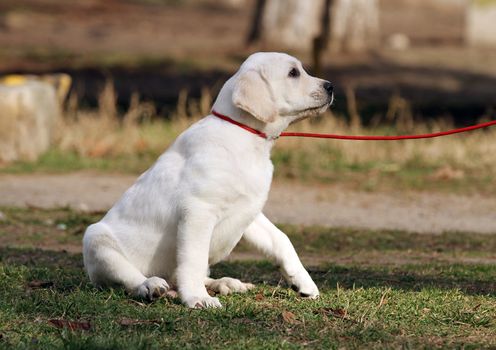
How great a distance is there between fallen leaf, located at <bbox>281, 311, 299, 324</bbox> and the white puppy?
0.43 meters

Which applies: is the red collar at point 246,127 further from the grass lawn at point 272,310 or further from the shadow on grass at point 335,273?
the shadow on grass at point 335,273

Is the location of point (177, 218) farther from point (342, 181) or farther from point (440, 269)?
point (342, 181)

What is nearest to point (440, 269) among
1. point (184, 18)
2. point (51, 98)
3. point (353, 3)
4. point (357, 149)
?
point (357, 149)

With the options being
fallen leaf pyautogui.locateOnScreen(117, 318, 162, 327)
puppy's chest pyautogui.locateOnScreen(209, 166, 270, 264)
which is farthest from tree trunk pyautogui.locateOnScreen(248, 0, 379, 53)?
fallen leaf pyautogui.locateOnScreen(117, 318, 162, 327)

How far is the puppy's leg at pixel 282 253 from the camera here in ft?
20.8

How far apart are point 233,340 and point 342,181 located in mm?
7755

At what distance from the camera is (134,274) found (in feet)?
20.4

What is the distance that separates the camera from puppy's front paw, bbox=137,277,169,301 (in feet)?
19.6

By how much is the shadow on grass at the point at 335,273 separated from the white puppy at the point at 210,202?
46cm

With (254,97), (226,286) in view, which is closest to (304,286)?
(226,286)

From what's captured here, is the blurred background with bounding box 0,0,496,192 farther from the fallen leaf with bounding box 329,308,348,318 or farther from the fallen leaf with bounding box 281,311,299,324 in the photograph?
the fallen leaf with bounding box 281,311,299,324

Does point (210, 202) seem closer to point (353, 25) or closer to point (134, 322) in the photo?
point (134, 322)

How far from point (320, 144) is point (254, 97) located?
7967 mm

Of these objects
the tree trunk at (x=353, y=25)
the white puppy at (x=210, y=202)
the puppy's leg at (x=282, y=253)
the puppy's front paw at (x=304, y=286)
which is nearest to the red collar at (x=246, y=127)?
the white puppy at (x=210, y=202)
